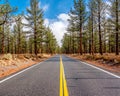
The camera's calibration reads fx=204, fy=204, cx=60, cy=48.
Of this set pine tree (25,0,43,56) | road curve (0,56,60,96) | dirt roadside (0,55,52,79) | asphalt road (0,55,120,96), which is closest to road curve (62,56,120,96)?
asphalt road (0,55,120,96)

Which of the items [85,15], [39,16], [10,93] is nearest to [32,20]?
[39,16]

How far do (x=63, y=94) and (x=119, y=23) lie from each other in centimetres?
2661

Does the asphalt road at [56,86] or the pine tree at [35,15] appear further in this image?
the pine tree at [35,15]

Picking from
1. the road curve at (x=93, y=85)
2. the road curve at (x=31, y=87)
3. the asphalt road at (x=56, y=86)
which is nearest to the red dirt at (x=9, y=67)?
the road curve at (x=31, y=87)

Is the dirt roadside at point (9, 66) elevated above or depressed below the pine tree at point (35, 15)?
below

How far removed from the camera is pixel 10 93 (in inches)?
287

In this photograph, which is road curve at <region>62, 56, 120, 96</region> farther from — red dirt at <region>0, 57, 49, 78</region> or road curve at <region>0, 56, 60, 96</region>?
red dirt at <region>0, 57, 49, 78</region>

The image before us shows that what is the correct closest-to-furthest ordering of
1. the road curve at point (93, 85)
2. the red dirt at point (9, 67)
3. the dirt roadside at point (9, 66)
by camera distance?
the road curve at point (93, 85), the red dirt at point (9, 67), the dirt roadside at point (9, 66)

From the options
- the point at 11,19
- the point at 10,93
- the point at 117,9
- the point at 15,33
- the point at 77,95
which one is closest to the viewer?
the point at 77,95

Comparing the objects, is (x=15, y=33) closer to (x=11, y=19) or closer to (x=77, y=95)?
(x=11, y=19)

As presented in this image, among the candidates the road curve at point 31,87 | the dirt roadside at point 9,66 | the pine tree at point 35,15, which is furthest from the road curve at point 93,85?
the pine tree at point 35,15

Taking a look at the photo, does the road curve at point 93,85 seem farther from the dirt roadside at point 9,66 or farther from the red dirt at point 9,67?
the red dirt at point 9,67

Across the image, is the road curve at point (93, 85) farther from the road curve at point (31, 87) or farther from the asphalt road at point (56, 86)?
the road curve at point (31, 87)

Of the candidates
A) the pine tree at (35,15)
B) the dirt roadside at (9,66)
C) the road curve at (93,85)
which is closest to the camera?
the road curve at (93,85)
